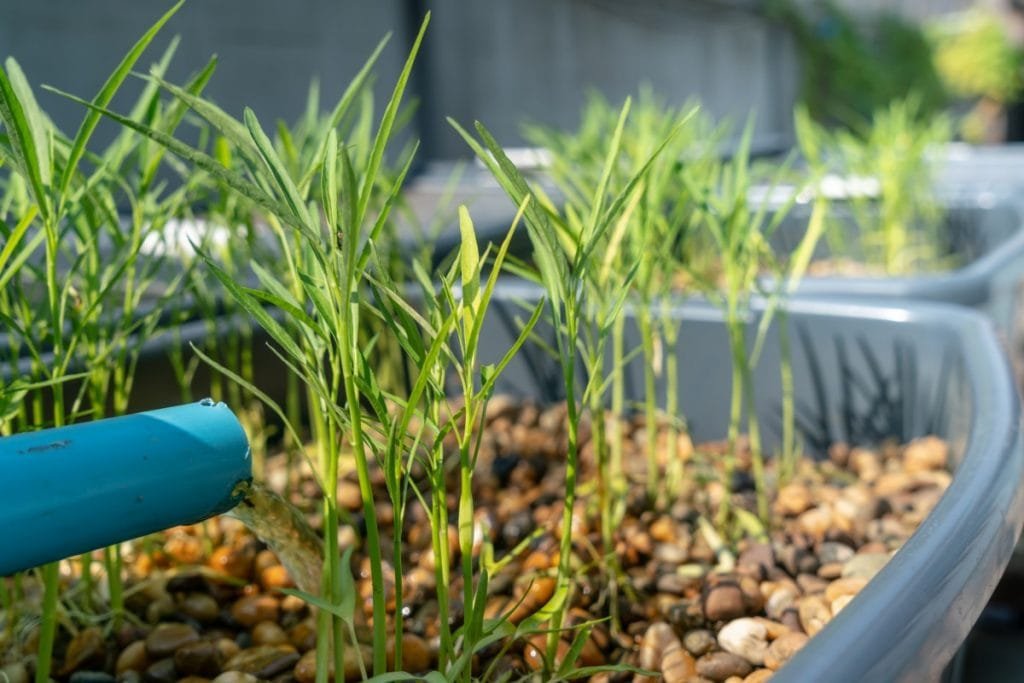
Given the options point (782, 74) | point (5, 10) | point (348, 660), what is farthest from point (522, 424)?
point (782, 74)

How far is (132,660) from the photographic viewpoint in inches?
24.3

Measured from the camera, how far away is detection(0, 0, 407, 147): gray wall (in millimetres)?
2287

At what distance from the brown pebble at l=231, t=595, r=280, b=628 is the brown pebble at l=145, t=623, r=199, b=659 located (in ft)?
0.14

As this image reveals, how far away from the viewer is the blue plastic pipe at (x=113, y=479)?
1.13 feet

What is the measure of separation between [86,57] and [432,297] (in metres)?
2.29

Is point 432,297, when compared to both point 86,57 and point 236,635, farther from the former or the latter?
point 86,57

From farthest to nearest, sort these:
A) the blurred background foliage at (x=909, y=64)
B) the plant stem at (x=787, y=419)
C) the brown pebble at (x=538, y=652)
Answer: the blurred background foliage at (x=909, y=64), the plant stem at (x=787, y=419), the brown pebble at (x=538, y=652)

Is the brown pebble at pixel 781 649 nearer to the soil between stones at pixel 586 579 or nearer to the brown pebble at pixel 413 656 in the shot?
the soil between stones at pixel 586 579

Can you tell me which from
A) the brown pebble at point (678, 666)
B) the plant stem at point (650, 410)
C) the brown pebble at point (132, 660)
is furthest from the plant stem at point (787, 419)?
the brown pebble at point (132, 660)

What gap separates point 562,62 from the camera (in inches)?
213

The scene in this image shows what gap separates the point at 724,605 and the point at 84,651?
0.41 metres

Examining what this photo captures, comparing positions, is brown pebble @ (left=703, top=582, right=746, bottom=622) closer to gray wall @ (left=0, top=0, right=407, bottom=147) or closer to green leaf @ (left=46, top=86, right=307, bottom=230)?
green leaf @ (left=46, top=86, right=307, bottom=230)

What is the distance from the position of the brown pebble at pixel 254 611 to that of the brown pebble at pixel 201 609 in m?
0.01

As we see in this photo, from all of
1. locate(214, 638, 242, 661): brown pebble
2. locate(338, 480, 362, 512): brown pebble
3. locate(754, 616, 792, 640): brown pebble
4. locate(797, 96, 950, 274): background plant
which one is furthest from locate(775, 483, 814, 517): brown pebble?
locate(797, 96, 950, 274): background plant
